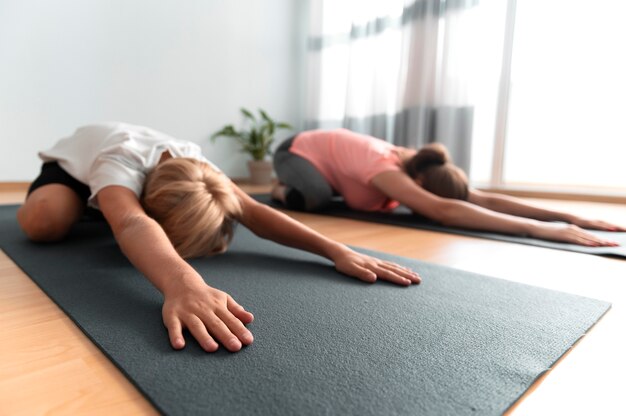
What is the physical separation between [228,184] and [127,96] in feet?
9.06

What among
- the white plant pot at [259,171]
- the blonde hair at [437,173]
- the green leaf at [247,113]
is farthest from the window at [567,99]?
the green leaf at [247,113]

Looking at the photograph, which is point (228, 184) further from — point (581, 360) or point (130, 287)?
point (581, 360)

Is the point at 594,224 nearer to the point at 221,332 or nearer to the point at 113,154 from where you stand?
the point at 221,332

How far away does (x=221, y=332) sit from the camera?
701 mm

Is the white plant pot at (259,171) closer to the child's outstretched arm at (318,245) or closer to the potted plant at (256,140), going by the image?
the potted plant at (256,140)

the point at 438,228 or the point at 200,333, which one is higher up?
the point at 200,333

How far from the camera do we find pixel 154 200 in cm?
111

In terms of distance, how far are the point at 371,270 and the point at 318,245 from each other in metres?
0.19

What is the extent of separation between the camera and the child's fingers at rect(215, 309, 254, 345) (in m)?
0.70

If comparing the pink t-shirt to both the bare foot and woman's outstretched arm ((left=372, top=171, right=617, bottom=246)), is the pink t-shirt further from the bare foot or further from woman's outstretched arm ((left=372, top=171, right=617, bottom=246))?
the bare foot

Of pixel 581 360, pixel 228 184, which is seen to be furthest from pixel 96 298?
pixel 581 360

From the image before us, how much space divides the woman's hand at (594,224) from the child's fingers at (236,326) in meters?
1.79

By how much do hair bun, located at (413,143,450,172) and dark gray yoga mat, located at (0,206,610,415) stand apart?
2.93 ft

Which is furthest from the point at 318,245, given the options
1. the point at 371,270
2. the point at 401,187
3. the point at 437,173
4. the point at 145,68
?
the point at 145,68
